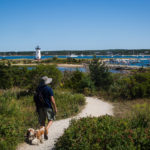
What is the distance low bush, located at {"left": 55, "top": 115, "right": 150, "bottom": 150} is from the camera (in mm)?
3959

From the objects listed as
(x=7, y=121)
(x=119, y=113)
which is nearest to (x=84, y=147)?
(x=7, y=121)

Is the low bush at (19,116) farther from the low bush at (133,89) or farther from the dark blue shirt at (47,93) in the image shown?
the low bush at (133,89)

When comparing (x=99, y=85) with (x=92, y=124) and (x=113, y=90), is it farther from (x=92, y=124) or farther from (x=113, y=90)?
(x=92, y=124)

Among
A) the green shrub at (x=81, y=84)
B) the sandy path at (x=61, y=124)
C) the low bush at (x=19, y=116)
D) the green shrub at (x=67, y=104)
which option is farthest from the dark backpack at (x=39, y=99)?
the green shrub at (x=81, y=84)

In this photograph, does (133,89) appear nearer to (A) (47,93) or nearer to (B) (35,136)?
(A) (47,93)

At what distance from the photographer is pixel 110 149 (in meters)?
3.79

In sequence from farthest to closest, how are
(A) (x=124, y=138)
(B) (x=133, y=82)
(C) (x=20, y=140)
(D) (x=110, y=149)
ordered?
1. (B) (x=133, y=82)
2. (C) (x=20, y=140)
3. (A) (x=124, y=138)
4. (D) (x=110, y=149)

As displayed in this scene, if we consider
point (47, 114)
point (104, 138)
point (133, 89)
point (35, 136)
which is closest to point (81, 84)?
point (133, 89)

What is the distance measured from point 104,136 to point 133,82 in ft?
27.7

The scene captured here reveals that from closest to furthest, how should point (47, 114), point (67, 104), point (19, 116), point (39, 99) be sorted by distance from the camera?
point (39, 99) → point (47, 114) → point (19, 116) → point (67, 104)

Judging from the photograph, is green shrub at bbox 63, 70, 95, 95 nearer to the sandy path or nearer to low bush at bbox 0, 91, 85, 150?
the sandy path

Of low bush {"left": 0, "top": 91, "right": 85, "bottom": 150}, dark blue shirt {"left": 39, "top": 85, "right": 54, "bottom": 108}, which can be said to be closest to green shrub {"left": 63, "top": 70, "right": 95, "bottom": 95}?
low bush {"left": 0, "top": 91, "right": 85, "bottom": 150}

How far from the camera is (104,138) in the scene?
415 cm

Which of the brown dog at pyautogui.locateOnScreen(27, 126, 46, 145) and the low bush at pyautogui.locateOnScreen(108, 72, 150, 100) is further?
the low bush at pyautogui.locateOnScreen(108, 72, 150, 100)
